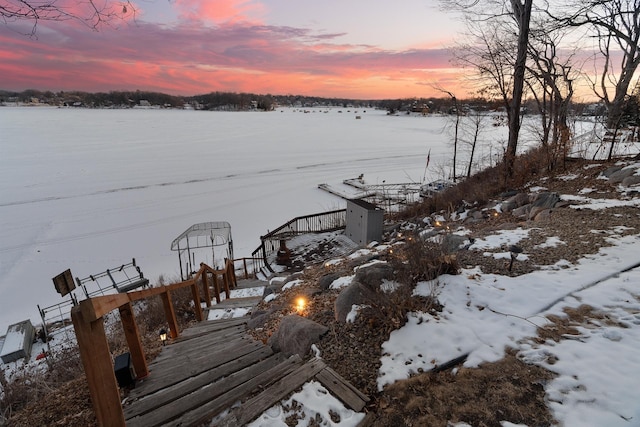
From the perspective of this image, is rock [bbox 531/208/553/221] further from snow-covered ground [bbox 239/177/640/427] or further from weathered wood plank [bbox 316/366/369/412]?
weathered wood plank [bbox 316/366/369/412]

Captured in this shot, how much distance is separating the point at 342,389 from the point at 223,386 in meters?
1.07

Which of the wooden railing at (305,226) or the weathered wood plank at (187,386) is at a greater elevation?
the weathered wood plank at (187,386)

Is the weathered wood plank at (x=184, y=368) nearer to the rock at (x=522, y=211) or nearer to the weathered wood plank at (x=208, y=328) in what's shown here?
the weathered wood plank at (x=208, y=328)

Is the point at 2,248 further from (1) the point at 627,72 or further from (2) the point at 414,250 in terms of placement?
(1) the point at 627,72

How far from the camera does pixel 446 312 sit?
13.1ft

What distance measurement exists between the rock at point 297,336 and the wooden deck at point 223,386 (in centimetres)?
17

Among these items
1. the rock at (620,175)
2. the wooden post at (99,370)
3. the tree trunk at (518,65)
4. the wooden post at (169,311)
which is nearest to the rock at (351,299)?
the wooden post at (169,311)

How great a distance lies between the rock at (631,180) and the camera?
842 cm

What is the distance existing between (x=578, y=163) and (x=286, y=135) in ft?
159

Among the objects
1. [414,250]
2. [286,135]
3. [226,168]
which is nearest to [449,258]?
[414,250]

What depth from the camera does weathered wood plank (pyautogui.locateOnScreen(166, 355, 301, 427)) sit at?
2508mm

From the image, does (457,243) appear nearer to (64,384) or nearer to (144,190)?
(64,384)

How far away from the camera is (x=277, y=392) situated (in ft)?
9.07

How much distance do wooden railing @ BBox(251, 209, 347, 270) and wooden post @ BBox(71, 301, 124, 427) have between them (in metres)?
12.1
